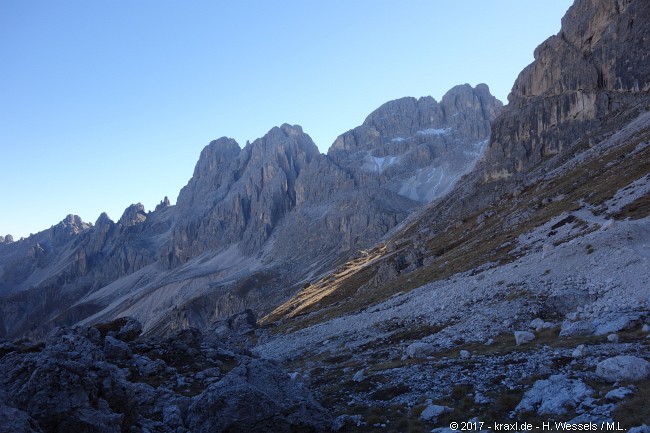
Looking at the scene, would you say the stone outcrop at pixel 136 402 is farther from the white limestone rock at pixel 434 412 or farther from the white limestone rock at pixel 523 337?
the white limestone rock at pixel 523 337

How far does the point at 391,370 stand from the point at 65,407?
1665cm

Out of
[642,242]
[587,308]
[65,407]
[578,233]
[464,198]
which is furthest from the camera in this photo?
[464,198]

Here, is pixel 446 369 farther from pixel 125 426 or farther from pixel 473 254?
pixel 473 254

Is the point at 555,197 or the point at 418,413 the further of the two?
the point at 555,197

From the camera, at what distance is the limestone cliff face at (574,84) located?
427 feet

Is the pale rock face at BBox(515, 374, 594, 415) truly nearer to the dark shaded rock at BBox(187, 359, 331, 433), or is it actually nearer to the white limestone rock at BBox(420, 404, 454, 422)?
the white limestone rock at BBox(420, 404, 454, 422)

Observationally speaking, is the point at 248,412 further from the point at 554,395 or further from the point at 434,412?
the point at 554,395

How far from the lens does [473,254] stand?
64.2 metres

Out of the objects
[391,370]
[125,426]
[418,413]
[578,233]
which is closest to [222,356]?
[391,370]

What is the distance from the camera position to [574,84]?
14662 centimetres

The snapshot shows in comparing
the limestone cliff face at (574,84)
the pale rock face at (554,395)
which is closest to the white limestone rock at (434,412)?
the pale rock face at (554,395)

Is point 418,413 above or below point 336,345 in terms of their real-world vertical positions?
above

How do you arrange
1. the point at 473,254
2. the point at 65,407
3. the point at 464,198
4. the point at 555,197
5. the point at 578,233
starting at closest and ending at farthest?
the point at 65,407, the point at 578,233, the point at 473,254, the point at 555,197, the point at 464,198


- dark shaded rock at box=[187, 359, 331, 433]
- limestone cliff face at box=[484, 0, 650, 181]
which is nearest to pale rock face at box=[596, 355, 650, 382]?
dark shaded rock at box=[187, 359, 331, 433]
